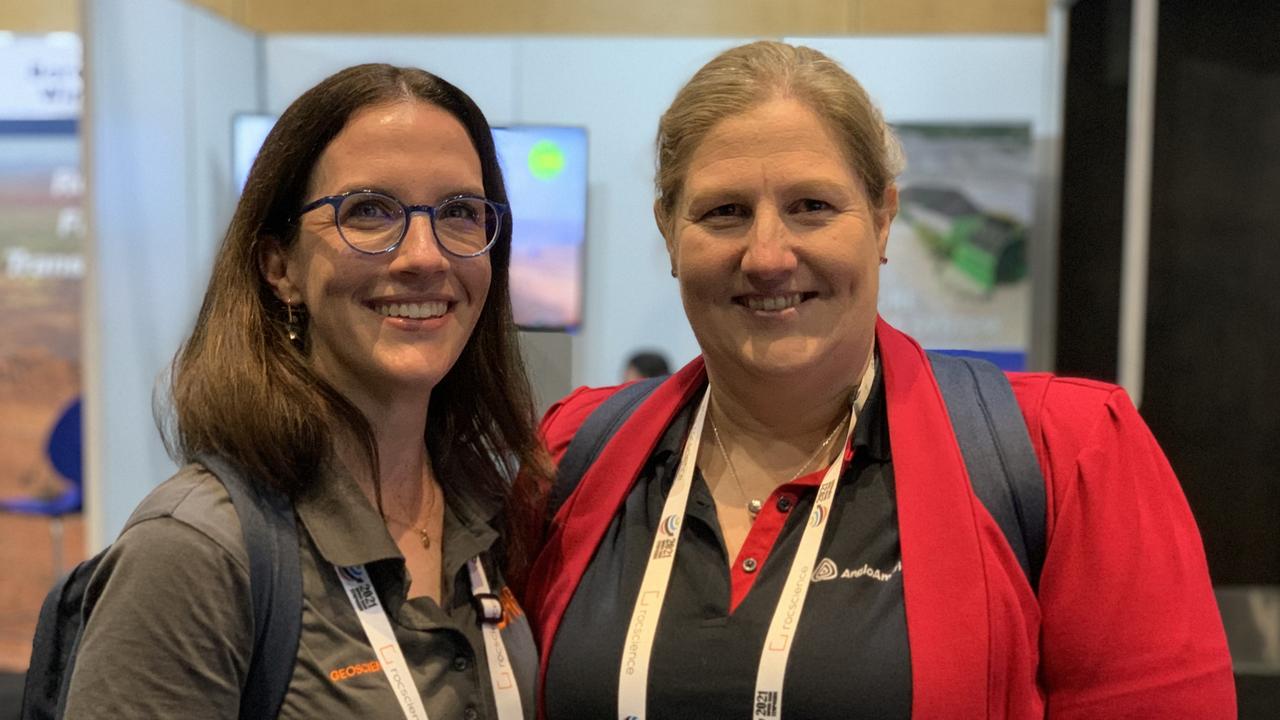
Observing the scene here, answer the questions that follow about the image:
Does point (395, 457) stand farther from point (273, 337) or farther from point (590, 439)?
point (590, 439)

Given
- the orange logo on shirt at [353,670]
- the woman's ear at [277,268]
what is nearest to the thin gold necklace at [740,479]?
the orange logo on shirt at [353,670]

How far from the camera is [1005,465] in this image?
5.53 feet

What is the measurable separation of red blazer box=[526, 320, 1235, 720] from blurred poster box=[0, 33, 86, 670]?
20.0 feet

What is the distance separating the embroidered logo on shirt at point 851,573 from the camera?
169 cm

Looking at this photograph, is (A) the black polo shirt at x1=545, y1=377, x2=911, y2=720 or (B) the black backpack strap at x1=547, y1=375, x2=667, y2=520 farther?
(B) the black backpack strap at x1=547, y1=375, x2=667, y2=520

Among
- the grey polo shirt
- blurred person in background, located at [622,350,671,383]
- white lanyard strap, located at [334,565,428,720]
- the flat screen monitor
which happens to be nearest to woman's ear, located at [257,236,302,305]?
the grey polo shirt

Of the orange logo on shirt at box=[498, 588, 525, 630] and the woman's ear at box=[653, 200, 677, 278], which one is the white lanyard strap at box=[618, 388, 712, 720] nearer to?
the orange logo on shirt at box=[498, 588, 525, 630]

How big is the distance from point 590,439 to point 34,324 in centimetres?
565

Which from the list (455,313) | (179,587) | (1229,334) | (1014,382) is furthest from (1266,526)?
(179,587)

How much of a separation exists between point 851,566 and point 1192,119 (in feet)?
9.87

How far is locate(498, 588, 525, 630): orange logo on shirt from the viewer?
1.80 m

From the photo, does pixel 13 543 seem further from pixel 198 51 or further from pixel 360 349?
pixel 360 349

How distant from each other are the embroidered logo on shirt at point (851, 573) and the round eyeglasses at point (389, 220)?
663 millimetres

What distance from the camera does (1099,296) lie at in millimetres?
4609
